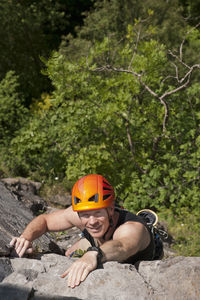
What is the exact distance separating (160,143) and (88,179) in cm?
494

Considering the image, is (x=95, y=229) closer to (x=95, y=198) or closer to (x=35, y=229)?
(x=95, y=198)

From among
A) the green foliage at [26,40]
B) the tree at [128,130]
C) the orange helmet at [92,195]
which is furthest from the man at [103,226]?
the green foliage at [26,40]

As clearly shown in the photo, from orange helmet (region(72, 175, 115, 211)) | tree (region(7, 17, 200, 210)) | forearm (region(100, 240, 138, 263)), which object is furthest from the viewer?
tree (region(7, 17, 200, 210))

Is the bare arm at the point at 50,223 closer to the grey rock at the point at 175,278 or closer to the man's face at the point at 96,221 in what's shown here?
the man's face at the point at 96,221

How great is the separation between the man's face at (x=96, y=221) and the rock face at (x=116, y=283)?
Answer: 46 cm

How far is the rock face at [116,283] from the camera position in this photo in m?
2.28

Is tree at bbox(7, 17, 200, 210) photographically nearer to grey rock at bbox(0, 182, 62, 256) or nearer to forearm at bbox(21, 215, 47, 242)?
grey rock at bbox(0, 182, 62, 256)

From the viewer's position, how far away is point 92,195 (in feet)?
9.68

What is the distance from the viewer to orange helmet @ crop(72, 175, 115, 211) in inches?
115

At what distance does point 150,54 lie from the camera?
7645mm

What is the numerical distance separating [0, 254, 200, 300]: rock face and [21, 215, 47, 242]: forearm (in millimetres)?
510

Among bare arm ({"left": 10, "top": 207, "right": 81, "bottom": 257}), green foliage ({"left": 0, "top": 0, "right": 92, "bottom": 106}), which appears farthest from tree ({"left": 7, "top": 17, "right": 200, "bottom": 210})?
green foliage ({"left": 0, "top": 0, "right": 92, "bottom": 106})

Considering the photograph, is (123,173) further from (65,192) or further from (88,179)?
(88,179)

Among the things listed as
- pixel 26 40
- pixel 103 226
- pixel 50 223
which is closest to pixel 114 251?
pixel 103 226
